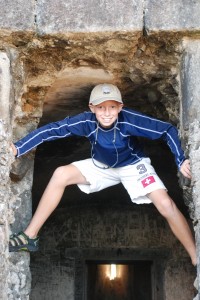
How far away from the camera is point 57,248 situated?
5.92m

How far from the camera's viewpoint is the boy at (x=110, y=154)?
361 cm

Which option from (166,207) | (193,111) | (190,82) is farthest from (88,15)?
(166,207)

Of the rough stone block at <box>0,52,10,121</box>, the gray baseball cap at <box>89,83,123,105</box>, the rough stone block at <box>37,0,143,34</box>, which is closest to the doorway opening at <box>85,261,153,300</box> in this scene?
the gray baseball cap at <box>89,83,123,105</box>

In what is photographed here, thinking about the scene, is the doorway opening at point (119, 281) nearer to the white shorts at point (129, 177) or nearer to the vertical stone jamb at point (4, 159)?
the white shorts at point (129, 177)

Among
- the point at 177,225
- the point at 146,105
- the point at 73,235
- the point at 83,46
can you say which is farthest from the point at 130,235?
the point at 83,46

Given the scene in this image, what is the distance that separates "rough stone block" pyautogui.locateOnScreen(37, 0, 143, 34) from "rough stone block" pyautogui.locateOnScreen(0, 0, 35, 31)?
45 millimetres

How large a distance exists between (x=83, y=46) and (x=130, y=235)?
2.80 meters

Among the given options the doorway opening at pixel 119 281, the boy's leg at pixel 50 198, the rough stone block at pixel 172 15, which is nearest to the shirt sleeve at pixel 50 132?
the boy's leg at pixel 50 198

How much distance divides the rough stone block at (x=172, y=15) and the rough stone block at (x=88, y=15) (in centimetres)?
6

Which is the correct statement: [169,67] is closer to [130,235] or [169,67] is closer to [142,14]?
[142,14]

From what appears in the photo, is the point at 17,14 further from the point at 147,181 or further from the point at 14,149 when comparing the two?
the point at 147,181

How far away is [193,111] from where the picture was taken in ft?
11.1

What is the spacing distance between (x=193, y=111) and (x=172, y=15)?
0.55m

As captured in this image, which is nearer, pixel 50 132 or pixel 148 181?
pixel 50 132
